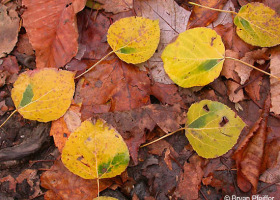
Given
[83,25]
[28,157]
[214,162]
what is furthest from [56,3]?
[214,162]

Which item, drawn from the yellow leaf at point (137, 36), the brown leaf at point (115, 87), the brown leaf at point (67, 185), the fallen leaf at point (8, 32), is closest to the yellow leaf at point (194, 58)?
the yellow leaf at point (137, 36)

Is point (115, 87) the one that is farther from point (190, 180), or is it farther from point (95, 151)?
point (190, 180)

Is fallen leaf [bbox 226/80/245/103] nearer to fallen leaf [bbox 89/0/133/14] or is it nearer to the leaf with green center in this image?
the leaf with green center

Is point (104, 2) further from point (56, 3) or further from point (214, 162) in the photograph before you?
point (214, 162)

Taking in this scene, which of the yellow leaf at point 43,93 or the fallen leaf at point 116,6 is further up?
the fallen leaf at point 116,6

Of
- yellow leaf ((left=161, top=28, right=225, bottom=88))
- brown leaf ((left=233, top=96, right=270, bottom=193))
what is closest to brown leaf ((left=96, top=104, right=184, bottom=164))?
yellow leaf ((left=161, top=28, right=225, bottom=88))

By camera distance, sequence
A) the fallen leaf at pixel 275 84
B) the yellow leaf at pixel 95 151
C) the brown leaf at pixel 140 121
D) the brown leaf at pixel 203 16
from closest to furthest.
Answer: the yellow leaf at pixel 95 151
the brown leaf at pixel 140 121
the fallen leaf at pixel 275 84
the brown leaf at pixel 203 16

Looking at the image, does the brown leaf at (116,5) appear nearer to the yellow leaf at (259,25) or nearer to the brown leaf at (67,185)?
the yellow leaf at (259,25)
